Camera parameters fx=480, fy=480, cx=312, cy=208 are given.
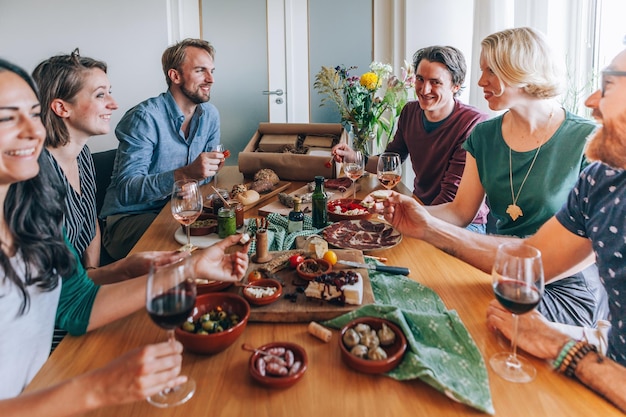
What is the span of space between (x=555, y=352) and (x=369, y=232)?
0.81m

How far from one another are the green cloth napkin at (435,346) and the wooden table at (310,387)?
0.02 metres

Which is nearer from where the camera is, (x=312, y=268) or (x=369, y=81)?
(x=312, y=268)

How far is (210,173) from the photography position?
2156 millimetres

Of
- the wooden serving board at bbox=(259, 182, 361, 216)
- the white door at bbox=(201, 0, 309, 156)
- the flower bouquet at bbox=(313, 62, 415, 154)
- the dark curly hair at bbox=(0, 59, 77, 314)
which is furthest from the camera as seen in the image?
the white door at bbox=(201, 0, 309, 156)

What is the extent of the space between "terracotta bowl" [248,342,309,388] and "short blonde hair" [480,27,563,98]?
50.3 inches

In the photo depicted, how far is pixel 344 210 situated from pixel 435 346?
0.98 m

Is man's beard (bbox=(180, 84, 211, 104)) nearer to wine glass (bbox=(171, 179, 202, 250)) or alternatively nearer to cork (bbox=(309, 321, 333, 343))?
wine glass (bbox=(171, 179, 202, 250))

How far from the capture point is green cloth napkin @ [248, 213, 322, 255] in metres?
1.55

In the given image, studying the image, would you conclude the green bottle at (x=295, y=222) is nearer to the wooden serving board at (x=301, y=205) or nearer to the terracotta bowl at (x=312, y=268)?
the wooden serving board at (x=301, y=205)

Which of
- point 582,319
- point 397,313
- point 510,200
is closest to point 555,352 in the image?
point 397,313

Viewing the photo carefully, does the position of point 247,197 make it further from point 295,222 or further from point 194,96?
point 194,96

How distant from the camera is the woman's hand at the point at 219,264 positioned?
3.80 ft

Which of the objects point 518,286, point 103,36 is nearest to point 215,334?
point 518,286

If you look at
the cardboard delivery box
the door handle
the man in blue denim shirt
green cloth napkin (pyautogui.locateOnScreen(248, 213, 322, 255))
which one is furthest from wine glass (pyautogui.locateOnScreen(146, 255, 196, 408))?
the door handle
